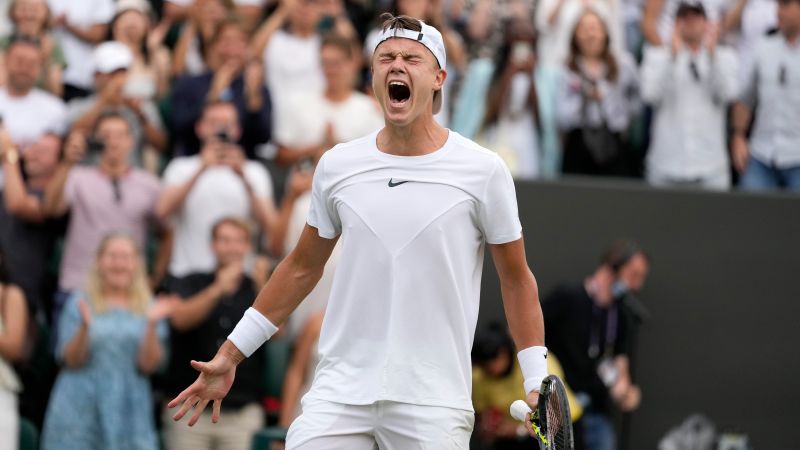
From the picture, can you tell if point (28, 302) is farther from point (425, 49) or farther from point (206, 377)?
point (425, 49)

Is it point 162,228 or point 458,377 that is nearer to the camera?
point 458,377

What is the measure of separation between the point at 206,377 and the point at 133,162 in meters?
5.01

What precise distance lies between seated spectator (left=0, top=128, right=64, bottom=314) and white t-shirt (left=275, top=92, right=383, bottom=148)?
1.58 m

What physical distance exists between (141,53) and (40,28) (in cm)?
72

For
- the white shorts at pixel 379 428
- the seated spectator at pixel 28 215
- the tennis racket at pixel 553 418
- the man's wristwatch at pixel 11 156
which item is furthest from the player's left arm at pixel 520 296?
the man's wristwatch at pixel 11 156

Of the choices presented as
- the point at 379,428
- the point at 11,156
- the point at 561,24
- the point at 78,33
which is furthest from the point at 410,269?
the point at 561,24

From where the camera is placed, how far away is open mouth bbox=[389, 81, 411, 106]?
207 inches

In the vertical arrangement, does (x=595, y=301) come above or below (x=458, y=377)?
above

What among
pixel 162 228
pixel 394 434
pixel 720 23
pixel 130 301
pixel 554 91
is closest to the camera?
pixel 394 434

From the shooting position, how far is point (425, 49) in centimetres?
530

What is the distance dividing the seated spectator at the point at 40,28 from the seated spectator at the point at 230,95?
0.88 meters

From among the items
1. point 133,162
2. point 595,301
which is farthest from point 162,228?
point 595,301

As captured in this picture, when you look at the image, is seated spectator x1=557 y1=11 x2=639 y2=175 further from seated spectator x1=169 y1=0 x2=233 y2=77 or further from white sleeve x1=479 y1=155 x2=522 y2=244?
white sleeve x1=479 y1=155 x2=522 y2=244

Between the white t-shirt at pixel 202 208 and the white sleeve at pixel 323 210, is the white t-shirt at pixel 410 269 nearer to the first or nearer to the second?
the white sleeve at pixel 323 210
